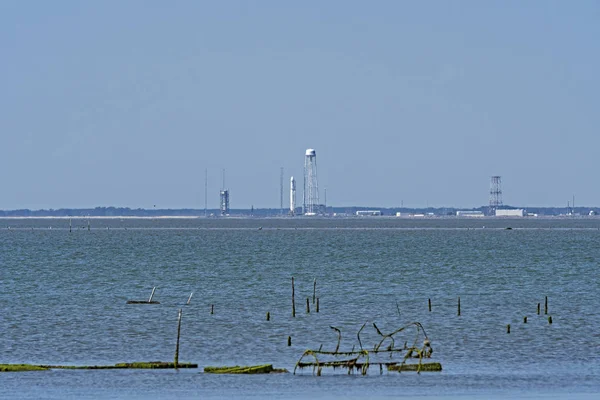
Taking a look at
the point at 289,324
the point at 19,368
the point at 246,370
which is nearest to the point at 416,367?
the point at 246,370

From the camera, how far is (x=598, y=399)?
140 ft

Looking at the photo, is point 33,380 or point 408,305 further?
point 408,305

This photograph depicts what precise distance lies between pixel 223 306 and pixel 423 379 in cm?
3680

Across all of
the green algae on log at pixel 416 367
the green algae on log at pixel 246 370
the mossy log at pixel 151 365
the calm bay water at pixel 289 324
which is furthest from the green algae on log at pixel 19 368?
the green algae on log at pixel 416 367

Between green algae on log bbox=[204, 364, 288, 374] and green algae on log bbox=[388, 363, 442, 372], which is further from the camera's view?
green algae on log bbox=[388, 363, 442, 372]

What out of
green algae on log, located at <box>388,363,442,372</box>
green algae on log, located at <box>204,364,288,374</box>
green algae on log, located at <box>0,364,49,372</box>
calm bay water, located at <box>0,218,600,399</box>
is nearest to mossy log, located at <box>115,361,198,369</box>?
calm bay water, located at <box>0,218,600,399</box>

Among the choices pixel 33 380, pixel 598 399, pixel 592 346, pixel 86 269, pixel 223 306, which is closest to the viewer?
pixel 598 399

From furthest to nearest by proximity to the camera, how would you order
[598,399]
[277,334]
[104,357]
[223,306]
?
[223,306]
[277,334]
[104,357]
[598,399]

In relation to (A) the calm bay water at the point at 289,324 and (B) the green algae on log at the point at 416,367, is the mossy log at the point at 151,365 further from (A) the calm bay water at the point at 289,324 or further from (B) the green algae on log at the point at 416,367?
(B) the green algae on log at the point at 416,367

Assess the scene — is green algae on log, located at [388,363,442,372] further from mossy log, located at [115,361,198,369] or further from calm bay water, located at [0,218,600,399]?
mossy log, located at [115,361,198,369]

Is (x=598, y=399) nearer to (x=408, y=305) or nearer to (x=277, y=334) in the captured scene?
(x=277, y=334)

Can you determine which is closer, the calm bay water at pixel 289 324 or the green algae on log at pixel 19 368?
the calm bay water at pixel 289 324

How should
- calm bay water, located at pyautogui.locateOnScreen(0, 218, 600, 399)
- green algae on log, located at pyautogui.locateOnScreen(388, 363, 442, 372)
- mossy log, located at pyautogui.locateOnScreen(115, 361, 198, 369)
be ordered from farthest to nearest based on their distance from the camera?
mossy log, located at pyautogui.locateOnScreen(115, 361, 198, 369) → green algae on log, located at pyautogui.locateOnScreen(388, 363, 442, 372) → calm bay water, located at pyautogui.locateOnScreen(0, 218, 600, 399)

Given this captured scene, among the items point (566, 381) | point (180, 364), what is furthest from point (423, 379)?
point (180, 364)
